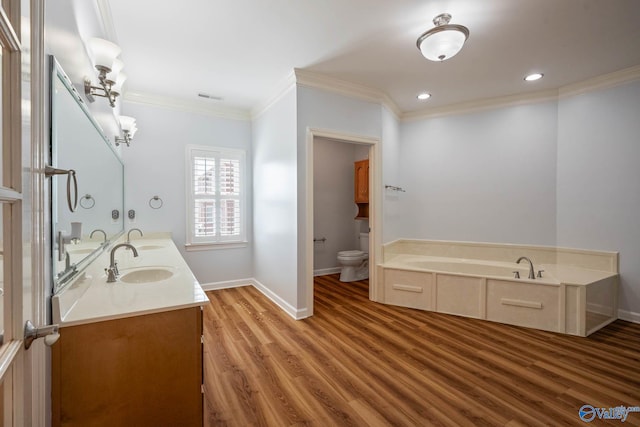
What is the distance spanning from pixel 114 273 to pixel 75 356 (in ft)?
2.25

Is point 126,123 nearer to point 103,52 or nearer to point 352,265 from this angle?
point 103,52

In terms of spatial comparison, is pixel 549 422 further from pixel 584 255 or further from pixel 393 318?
pixel 584 255

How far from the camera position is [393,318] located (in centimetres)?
312

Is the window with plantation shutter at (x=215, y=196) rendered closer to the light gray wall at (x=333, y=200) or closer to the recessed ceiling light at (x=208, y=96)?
the recessed ceiling light at (x=208, y=96)

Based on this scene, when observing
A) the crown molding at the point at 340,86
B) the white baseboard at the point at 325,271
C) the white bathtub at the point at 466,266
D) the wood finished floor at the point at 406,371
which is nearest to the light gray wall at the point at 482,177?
the white bathtub at the point at 466,266

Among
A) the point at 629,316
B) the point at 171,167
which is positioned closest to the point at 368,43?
the point at 171,167

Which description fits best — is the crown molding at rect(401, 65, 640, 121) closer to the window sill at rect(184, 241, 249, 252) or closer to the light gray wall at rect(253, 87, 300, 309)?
the light gray wall at rect(253, 87, 300, 309)

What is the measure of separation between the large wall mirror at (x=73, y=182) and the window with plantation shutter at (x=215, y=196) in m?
1.87

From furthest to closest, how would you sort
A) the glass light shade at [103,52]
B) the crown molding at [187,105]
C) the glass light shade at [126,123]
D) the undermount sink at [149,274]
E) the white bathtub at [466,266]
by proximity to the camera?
the crown molding at [187,105]
the white bathtub at [466,266]
the glass light shade at [126,123]
the undermount sink at [149,274]
the glass light shade at [103,52]

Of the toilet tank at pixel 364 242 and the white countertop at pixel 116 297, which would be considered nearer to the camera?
the white countertop at pixel 116 297

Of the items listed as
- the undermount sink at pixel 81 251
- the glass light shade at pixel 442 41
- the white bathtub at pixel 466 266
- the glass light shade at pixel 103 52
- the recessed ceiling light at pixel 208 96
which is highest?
the recessed ceiling light at pixel 208 96

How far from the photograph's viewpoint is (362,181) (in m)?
5.03

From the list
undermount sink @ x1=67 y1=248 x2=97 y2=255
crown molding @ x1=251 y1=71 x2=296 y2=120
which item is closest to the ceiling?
crown molding @ x1=251 y1=71 x2=296 y2=120

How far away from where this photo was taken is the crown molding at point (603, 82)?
296cm
